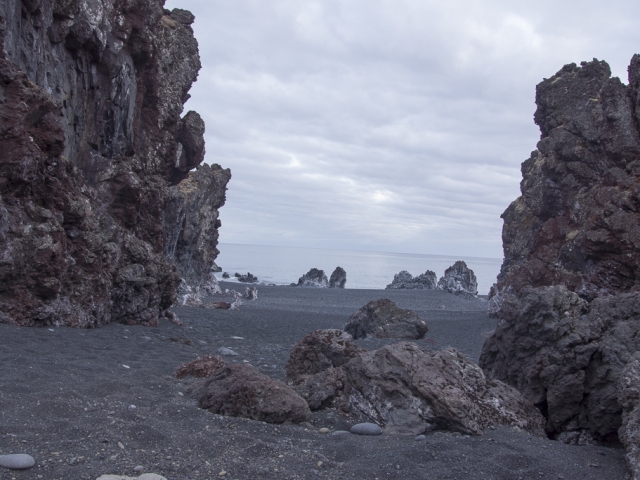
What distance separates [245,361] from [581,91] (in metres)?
→ 24.0

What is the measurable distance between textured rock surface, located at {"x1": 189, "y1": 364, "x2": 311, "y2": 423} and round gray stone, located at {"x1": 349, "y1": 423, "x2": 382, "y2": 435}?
0.56 meters

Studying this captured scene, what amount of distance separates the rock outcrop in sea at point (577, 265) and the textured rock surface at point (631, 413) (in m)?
0.04

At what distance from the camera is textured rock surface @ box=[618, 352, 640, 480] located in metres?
3.83

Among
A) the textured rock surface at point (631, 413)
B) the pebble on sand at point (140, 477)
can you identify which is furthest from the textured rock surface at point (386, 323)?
the pebble on sand at point (140, 477)

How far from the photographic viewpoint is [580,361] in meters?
5.49

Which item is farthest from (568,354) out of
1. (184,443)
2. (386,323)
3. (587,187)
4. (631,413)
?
(587,187)

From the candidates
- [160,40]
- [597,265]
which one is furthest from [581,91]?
[160,40]

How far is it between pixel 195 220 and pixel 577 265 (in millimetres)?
21081

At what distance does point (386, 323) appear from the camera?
54.0ft

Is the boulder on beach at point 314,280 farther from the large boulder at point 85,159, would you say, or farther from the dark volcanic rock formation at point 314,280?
the large boulder at point 85,159

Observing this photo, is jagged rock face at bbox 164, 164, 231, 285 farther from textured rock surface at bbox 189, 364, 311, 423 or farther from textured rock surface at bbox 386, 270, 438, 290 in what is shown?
textured rock surface at bbox 386, 270, 438, 290

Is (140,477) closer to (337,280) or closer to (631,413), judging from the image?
(631,413)

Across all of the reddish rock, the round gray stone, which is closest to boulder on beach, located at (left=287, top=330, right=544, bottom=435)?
the round gray stone

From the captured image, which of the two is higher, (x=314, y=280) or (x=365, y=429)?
(x=314, y=280)
